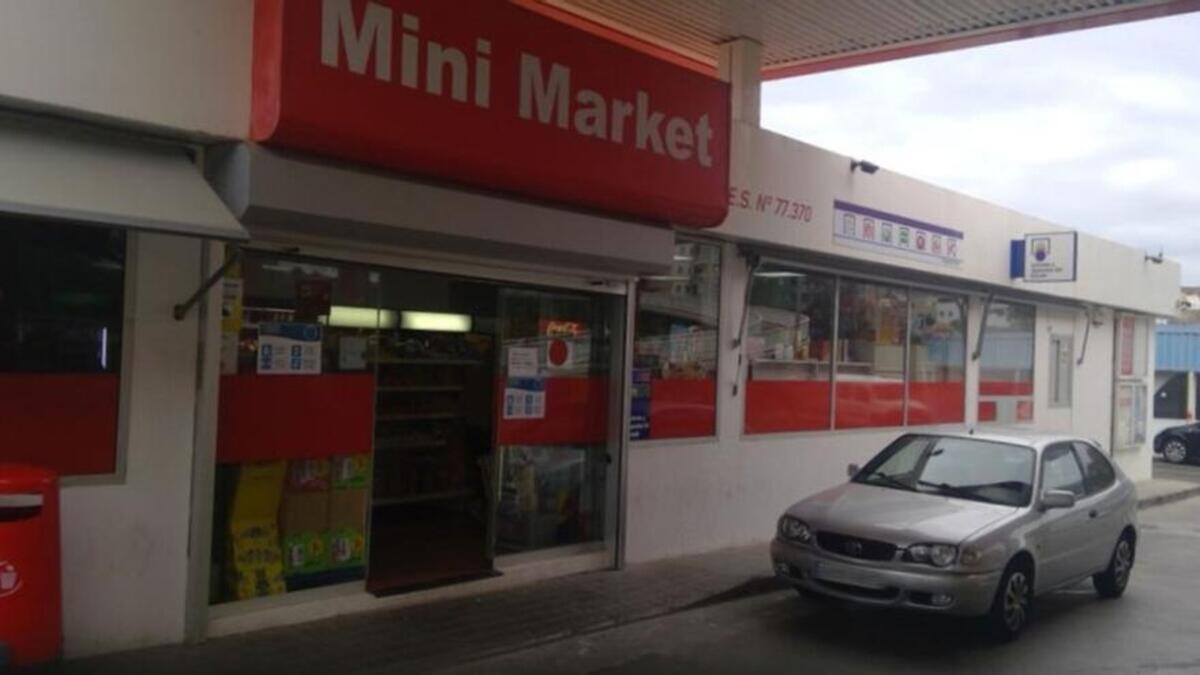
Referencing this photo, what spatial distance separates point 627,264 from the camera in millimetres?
8180

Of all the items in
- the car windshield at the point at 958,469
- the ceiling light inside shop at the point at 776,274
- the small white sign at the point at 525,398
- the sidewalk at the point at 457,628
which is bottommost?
the sidewalk at the point at 457,628

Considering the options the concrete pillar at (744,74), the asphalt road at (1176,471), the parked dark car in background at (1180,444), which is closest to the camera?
the concrete pillar at (744,74)

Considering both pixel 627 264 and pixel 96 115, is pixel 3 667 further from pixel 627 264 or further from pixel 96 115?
pixel 627 264

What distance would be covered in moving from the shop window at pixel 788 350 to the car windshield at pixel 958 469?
2019mm

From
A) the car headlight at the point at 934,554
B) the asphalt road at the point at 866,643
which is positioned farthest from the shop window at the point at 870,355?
the car headlight at the point at 934,554

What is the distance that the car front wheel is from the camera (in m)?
9.16

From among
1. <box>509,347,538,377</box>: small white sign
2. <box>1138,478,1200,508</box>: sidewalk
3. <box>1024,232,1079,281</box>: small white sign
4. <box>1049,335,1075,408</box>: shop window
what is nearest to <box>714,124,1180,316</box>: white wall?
<box>1024,232,1079,281</box>: small white sign

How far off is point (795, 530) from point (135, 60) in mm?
5597

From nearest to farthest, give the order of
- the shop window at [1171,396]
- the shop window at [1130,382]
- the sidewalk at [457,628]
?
1. the sidewalk at [457,628]
2. the shop window at [1130,382]
3. the shop window at [1171,396]

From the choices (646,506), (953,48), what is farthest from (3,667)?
(953,48)

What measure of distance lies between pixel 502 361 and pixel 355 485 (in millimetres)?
1627

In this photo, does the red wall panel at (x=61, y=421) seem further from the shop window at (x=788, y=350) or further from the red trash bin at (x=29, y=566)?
the shop window at (x=788, y=350)

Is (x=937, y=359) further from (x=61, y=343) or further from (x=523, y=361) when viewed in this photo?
(x=61, y=343)

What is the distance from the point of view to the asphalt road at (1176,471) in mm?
21312
